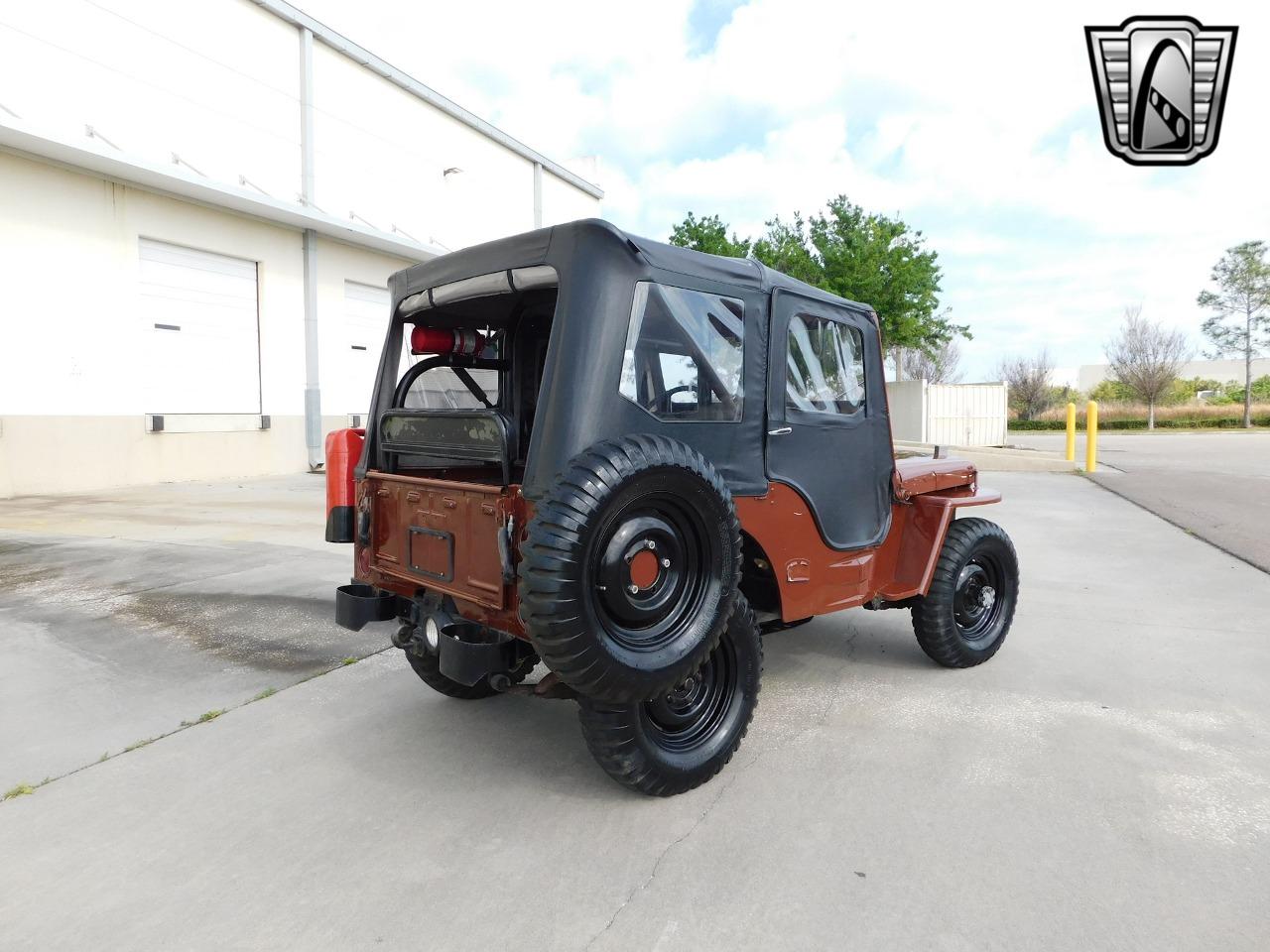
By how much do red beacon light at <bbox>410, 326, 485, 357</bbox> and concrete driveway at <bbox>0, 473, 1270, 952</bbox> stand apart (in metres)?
1.81

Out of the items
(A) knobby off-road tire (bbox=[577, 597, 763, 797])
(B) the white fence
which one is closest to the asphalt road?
(B) the white fence

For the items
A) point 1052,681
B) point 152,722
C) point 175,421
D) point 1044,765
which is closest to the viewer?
point 1044,765

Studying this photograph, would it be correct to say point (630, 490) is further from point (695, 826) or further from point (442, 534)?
point (695, 826)

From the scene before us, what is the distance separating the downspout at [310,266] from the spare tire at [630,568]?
15.1 m

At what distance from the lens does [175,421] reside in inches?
535

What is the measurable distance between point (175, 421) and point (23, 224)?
3.65 m

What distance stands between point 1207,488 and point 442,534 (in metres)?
14.7

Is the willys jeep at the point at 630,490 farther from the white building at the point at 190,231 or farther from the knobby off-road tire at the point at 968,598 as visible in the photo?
the white building at the point at 190,231

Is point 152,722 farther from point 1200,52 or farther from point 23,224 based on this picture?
point 23,224

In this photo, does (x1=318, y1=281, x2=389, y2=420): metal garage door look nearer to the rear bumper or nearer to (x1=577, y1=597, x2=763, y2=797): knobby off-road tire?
the rear bumper

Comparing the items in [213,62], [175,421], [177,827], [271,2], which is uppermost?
[271,2]

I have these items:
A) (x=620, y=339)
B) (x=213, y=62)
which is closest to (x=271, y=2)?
(x=213, y=62)

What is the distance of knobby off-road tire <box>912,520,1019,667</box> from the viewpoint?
4301mm

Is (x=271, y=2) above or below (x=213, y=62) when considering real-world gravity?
above
